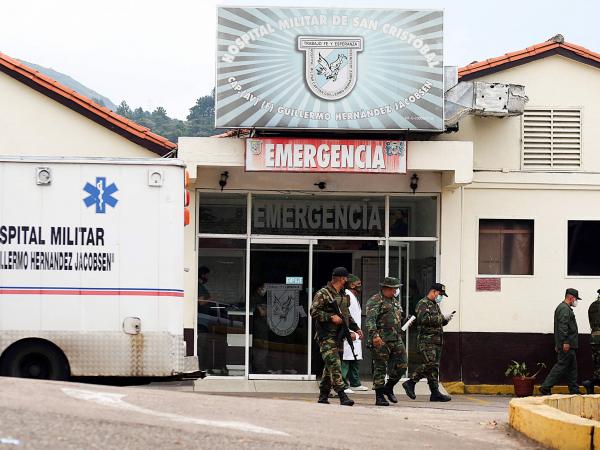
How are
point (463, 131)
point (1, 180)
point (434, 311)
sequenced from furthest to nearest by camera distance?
point (463, 131) → point (434, 311) → point (1, 180)

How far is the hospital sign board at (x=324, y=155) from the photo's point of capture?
61.2 ft

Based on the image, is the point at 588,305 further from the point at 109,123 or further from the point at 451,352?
the point at 109,123

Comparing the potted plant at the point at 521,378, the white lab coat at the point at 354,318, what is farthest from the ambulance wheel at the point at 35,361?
the potted plant at the point at 521,378

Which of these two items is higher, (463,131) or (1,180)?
(463,131)

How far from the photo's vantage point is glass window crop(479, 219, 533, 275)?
20031mm

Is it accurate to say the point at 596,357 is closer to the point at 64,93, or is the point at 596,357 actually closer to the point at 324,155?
the point at 324,155

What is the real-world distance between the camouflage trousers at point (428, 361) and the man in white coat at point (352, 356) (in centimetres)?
96

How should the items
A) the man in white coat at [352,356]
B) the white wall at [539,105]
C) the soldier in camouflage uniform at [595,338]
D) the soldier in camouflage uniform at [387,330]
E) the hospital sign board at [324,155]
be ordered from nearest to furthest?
1. the soldier in camouflage uniform at [387,330]
2. the man in white coat at [352,356]
3. the hospital sign board at [324,155]
4. the soldier in camouflage uniform at [595,338]
5. the white wall at [539,105]

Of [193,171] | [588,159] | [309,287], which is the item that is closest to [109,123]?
[193,171]

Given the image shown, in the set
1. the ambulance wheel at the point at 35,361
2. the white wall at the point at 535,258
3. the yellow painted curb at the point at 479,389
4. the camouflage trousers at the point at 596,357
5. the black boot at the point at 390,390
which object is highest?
the white wall at the point at 535,258

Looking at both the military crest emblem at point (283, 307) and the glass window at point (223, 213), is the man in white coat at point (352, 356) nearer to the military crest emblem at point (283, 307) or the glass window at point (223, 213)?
the military crest emblem at point (283, 307)

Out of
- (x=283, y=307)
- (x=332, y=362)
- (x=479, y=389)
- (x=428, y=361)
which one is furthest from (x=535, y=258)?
(x=332, y=362)

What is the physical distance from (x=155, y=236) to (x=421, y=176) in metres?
7.03

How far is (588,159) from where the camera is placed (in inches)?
789
